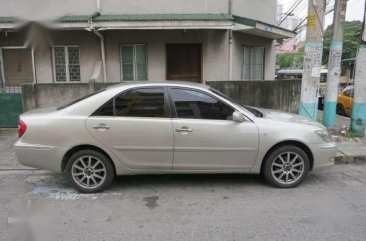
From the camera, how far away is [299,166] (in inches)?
192

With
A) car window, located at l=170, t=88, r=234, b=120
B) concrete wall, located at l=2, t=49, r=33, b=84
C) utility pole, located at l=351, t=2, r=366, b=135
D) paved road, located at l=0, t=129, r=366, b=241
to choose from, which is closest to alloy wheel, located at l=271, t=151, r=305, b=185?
paved road, located at l=0, t=129, r=366, b=241

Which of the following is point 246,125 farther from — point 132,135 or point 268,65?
point 268,65

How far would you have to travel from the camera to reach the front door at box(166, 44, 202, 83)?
10.6 metres

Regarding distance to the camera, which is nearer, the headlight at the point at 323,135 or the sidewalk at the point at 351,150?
the headlight at the point at 323,135

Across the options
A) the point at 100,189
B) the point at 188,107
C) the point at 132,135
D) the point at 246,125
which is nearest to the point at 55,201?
the point at 100,189

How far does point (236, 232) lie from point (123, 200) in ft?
5.36

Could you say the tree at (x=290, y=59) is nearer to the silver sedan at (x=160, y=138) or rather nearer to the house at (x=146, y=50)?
the house at (x=146, y=50)

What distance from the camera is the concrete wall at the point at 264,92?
917cm

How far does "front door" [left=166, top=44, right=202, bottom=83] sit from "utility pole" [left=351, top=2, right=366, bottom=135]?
15.1 ft

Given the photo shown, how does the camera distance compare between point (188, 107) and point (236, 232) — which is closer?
point (236, 232)

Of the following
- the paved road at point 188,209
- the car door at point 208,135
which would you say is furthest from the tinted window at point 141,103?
the paved road at point 188,209

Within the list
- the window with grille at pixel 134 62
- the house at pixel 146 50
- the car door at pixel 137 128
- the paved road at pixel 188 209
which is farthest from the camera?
the window with grille at pixel 134 62

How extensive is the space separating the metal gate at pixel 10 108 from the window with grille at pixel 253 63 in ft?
22.5

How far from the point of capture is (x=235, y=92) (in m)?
9.22
